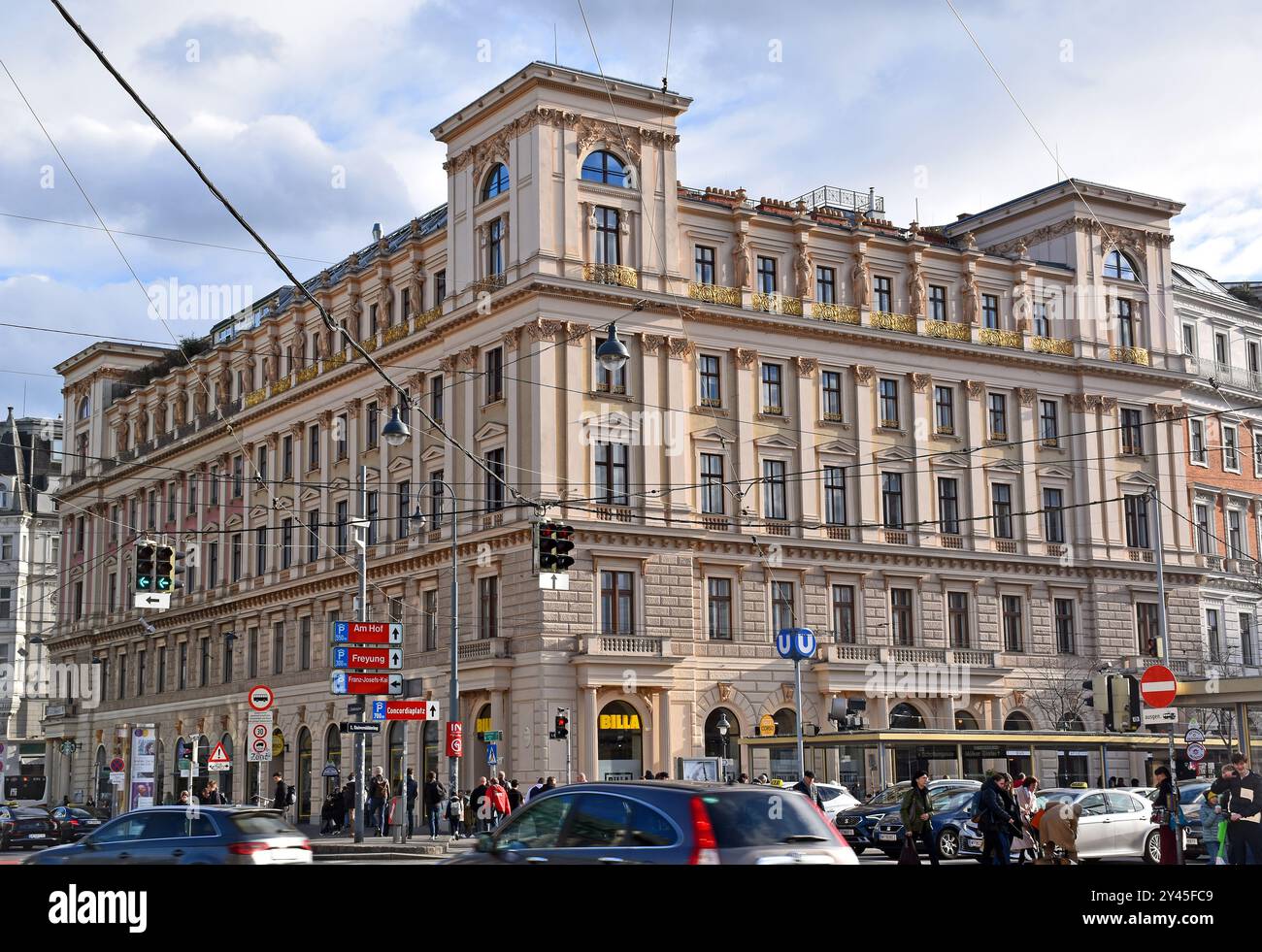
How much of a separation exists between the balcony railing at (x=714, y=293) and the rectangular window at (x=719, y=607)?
9.89 meters

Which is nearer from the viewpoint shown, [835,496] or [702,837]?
[702,837]

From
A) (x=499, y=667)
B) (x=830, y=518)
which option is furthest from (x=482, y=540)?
(x=830, y=518)

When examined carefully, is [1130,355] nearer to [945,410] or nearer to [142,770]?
[945,410]

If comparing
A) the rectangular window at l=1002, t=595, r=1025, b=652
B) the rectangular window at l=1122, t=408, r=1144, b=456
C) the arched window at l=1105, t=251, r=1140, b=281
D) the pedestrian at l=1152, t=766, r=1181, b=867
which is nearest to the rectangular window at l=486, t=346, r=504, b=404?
the rectangular window at l=1002, t=595, r=1025, b=652

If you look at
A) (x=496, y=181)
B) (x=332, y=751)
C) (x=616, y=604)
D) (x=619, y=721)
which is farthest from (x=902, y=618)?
(x=332, y=751)

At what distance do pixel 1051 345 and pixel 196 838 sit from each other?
52.9 metres

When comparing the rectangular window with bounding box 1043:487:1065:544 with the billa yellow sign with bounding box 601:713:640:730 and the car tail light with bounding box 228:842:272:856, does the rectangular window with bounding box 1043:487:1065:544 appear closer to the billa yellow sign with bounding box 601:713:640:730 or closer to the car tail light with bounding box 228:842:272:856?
the billa yellow sign with bounding box 601:713:640:730

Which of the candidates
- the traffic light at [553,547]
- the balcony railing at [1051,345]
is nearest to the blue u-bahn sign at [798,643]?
the traffic light at [553,547]

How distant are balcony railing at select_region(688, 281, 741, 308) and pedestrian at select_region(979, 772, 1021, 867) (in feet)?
121

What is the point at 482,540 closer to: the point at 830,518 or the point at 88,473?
the point at 830,518

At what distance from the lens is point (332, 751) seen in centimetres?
6134

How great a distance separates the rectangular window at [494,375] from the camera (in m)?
54.0

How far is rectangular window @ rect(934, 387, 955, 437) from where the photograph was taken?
61969 mm

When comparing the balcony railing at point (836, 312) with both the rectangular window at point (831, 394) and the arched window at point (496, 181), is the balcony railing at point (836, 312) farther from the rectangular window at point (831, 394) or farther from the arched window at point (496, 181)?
the arched window at point (496, 181)
